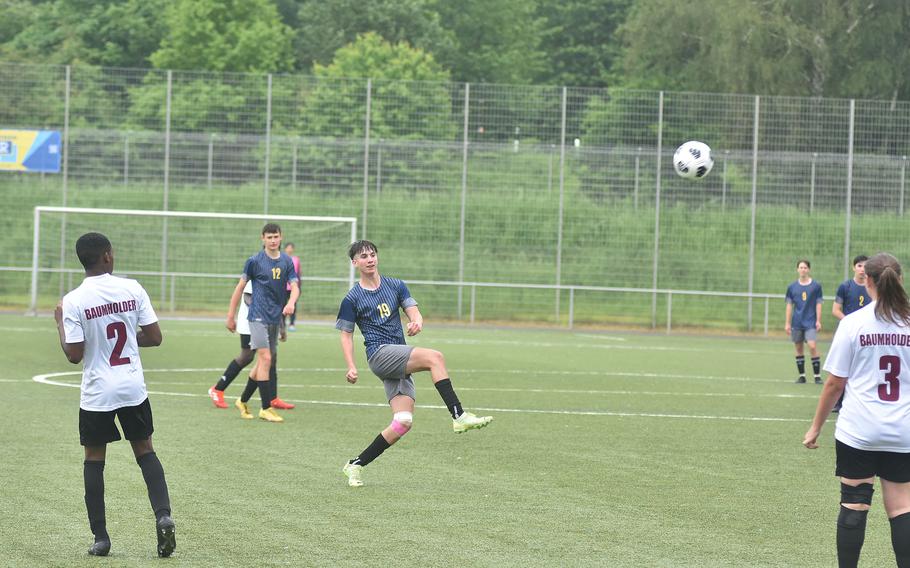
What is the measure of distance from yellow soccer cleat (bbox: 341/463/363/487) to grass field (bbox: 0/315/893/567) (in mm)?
108

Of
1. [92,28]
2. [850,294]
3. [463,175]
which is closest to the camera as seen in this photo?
[850,294]

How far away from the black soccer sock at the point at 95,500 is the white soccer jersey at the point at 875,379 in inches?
159

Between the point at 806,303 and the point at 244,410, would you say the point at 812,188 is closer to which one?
the point at 806,303

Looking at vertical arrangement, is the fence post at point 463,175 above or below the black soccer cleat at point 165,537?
above

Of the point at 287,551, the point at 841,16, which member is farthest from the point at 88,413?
the point at 841,16

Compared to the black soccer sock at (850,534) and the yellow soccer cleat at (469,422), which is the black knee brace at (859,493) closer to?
the black soccer sock at (850,534)

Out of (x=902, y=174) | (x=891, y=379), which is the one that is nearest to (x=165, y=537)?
(x=891, y=379)

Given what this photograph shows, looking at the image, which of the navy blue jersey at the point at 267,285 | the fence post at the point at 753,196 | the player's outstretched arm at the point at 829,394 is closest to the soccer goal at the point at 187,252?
the fence post at the point at 753,196

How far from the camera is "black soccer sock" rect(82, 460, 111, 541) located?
24.2 feet

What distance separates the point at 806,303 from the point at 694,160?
2.96 metres

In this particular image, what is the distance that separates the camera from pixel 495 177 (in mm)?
34594

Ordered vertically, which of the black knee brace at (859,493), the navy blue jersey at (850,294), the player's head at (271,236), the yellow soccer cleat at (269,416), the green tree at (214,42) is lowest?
the yellow soccer cleat at (269,416)

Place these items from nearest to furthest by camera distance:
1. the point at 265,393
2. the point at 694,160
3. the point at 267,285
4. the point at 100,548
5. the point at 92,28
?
the point at 100,548
the point at 265,393
the point at 267,285
the point at 694,160
the point at 92,28

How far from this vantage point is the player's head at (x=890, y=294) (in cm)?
649
